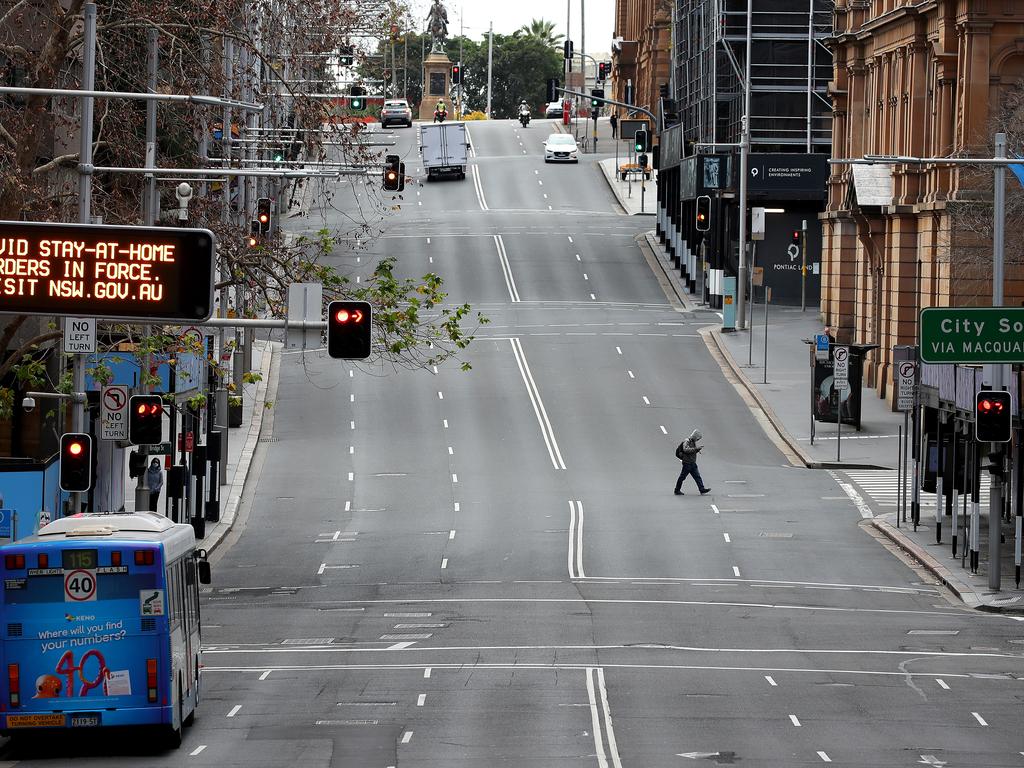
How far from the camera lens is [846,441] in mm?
51500

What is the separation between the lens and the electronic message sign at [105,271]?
63.3ft

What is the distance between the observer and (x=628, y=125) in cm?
12925

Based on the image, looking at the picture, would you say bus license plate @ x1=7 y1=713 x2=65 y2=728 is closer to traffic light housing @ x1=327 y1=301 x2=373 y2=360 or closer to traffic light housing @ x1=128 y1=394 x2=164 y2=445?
traffic light housing @ x1=327 y1=301 x2=373 y2=360

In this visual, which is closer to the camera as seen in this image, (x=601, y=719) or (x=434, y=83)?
(x=601, y=719)

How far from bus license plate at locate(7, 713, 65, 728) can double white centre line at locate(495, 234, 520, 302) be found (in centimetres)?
5746

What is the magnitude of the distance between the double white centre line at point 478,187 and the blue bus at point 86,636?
81572mm

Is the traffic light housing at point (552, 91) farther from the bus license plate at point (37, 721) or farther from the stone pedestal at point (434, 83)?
the stone pedestal at point (434, 83)

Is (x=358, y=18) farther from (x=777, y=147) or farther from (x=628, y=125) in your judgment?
(x=628, y=125)

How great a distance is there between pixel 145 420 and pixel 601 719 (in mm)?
10957

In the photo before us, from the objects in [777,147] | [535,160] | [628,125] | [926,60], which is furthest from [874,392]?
[628,125]

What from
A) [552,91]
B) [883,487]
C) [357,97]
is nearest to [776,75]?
[552,91]

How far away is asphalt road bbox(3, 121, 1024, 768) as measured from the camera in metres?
18.9

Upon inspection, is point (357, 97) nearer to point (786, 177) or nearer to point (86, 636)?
point (86, 636)

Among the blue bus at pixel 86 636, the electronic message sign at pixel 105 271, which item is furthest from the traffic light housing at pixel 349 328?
the blue bus at pixel 86 636
